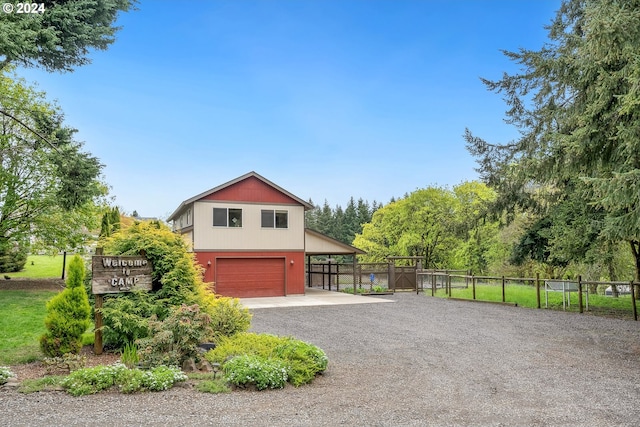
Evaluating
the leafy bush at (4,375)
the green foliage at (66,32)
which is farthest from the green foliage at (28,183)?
the leafy bush at (4,375)

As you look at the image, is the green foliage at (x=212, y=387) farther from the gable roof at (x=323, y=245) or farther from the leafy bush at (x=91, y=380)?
the gable roof at (x=323, y=245)

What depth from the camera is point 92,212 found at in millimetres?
19703

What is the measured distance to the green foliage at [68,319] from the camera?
638cm

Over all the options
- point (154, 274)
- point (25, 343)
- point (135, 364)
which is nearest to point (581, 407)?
point (135, 364)

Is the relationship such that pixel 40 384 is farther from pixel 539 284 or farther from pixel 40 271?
pixel 40 271

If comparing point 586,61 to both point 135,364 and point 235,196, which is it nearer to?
point 135,364

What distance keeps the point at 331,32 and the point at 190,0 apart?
477 centimetres

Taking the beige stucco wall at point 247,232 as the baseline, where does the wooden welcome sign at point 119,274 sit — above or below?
below

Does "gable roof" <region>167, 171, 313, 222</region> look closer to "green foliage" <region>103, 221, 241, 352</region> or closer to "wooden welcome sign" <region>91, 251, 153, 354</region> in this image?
"green foliage" <region>103, 221, 241, 352</region>

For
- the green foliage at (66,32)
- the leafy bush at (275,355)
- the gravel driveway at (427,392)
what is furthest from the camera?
the green foliage at (66,32)

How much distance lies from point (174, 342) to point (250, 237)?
13874 millimetres

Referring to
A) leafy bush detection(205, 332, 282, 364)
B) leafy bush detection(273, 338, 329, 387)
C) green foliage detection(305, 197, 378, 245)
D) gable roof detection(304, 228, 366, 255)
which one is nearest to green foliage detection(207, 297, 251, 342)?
leafy bush detection(205, 332, 282, 364)

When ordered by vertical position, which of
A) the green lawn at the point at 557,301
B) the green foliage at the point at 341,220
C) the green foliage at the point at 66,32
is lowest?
the green lawn at the point at 557,301

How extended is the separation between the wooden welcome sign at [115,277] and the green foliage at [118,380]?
1823mm
